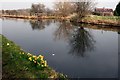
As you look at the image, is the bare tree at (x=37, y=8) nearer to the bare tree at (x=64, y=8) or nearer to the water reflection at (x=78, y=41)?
the bare tree at (x=64, y=8)

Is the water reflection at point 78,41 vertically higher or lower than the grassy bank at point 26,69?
lower

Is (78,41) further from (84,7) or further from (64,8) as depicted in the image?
(64,8)

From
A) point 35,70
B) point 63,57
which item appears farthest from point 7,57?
point 63,57

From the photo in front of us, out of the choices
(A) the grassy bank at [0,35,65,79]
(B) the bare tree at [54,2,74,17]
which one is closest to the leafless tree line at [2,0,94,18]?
(B) the bare tree at [54,2,74,17]

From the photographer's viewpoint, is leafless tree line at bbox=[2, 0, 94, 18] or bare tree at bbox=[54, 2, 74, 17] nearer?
leafless tree line at bbox=[2, 0, 94, 18]

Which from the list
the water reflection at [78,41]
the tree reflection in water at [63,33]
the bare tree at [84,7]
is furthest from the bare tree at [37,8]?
the water reflection at [78,41]

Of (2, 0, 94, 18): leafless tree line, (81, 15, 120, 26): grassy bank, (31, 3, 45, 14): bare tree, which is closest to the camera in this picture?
(81, 15, 120, 26): grassy bank

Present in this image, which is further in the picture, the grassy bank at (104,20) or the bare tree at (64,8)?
the bare tree at (64,8)

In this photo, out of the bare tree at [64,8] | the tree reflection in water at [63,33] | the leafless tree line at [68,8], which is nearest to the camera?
the tree reflection in water at [63,33]

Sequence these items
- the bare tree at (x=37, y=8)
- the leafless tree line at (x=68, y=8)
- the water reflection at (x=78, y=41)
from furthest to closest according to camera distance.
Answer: the bare tree at (x=37, y=8) → the leafless tree line at (x=68, y=8) → the water reflection at (x=78, y=41)

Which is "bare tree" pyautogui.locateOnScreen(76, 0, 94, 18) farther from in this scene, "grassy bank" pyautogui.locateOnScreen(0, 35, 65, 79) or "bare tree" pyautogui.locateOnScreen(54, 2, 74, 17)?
"grassy bank" pyautogui.locateOnScreen(0, 35, 65, 79)

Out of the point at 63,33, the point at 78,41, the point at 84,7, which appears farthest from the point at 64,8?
the point at 78,41

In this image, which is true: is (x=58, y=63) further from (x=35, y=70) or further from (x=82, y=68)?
(x=35, y=70)

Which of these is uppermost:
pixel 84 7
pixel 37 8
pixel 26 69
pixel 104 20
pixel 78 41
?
pixel 37 8
